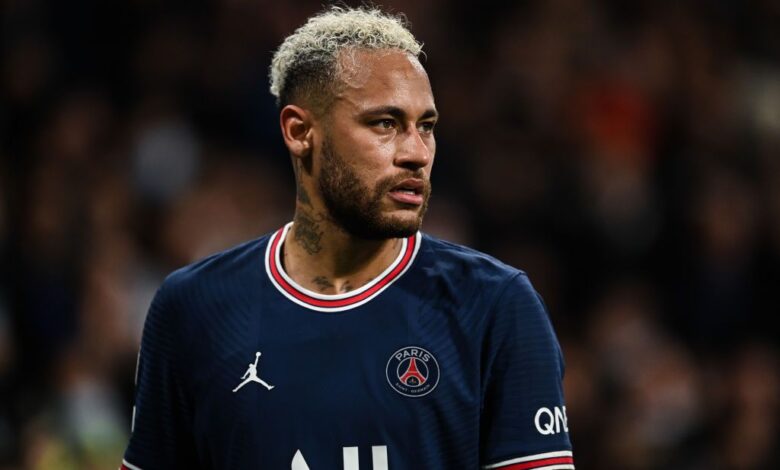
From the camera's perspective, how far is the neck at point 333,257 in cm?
344

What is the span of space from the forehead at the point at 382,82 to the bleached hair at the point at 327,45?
0.03 metres

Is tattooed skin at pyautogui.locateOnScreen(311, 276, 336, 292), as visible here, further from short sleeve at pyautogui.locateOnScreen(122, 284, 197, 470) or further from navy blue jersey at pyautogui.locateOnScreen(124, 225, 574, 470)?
short sleeve at pyautogui.locateOnScreen(122, 284, 197, 470)

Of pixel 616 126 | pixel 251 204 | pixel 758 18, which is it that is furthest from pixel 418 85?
pixel 758 18

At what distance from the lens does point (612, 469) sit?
7.01m

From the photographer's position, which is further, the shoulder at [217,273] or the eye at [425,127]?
the shoulder at [217,273]

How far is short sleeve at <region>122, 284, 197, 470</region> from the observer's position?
3.45m

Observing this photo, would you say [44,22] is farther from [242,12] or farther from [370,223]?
[370,223]

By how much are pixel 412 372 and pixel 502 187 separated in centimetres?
516

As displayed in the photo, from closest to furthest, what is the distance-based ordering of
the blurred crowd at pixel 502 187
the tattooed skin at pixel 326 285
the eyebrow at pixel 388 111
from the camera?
1. the eyebrow at pixel 388 111
2. the tattooed skin at pixel 326 285
3. the blurred crowd at pixel 502 187

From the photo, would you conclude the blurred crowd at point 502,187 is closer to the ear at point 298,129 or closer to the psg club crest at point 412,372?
the ear at point 298,129

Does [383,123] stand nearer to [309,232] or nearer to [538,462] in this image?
[309,232]

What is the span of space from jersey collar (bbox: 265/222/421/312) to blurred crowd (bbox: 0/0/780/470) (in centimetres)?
270


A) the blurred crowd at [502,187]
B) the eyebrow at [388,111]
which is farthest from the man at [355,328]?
the blurred crowd at [502,187]

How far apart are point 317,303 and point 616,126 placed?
5.68m
